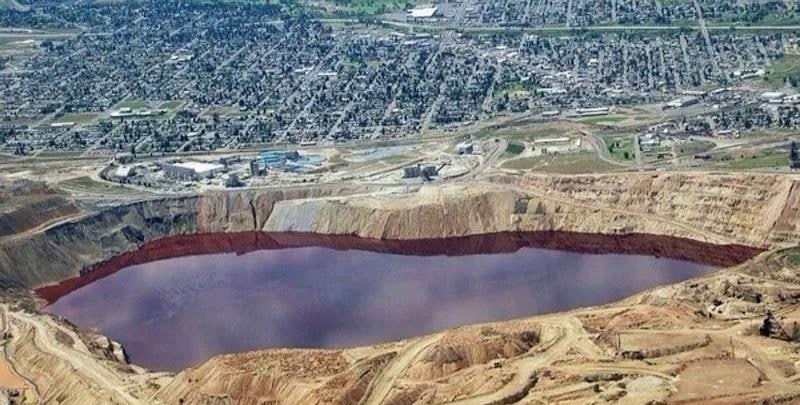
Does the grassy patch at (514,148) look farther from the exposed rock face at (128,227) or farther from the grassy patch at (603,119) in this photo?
the exposed rock face at (128,227)

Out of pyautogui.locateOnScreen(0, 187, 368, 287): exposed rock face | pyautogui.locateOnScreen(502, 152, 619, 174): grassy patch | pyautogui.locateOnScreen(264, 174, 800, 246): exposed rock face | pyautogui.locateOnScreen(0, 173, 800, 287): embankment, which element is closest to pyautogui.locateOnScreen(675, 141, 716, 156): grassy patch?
pyautogui.locateOnScreen(502, 152, 619, 174): grassy patch

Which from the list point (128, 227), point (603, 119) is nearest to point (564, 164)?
point (603, 119)

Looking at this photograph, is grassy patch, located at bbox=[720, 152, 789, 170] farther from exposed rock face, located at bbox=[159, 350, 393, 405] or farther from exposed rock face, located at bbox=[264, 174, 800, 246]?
exposed rock face, located at bbox=[159, 350, 393, 405]

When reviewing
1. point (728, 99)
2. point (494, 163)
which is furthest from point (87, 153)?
point (728, 99)

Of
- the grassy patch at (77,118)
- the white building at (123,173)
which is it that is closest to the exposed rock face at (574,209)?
the white building at (123,173)

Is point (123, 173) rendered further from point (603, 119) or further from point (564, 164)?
point (603, 119)

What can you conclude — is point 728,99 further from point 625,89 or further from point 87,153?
point 87,153
